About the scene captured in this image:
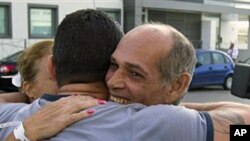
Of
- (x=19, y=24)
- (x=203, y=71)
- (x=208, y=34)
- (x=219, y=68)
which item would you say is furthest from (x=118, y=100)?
(x=208, y=34)

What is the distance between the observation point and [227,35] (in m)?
30.7

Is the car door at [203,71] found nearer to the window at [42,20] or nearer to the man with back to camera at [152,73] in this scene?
the window at [42,20]

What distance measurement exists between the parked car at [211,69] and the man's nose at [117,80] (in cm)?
1300

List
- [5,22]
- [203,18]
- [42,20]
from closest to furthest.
A: [5,22] < [42,20] < [203,18]

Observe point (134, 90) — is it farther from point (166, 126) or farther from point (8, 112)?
point (8, 112)

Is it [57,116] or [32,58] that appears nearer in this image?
[57,116]

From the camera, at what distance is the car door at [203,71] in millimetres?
14817

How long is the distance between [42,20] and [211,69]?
28.1 ft

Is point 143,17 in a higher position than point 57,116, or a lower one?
lower

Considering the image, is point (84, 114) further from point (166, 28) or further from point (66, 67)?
point (166, 28)

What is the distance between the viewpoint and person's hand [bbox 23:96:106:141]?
5.48 feet

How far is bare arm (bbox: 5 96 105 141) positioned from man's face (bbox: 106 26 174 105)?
9cm

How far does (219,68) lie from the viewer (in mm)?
15477

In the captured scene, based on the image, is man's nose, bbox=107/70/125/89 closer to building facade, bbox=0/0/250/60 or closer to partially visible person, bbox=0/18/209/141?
partially visible person, bbox=0/18/209/141
